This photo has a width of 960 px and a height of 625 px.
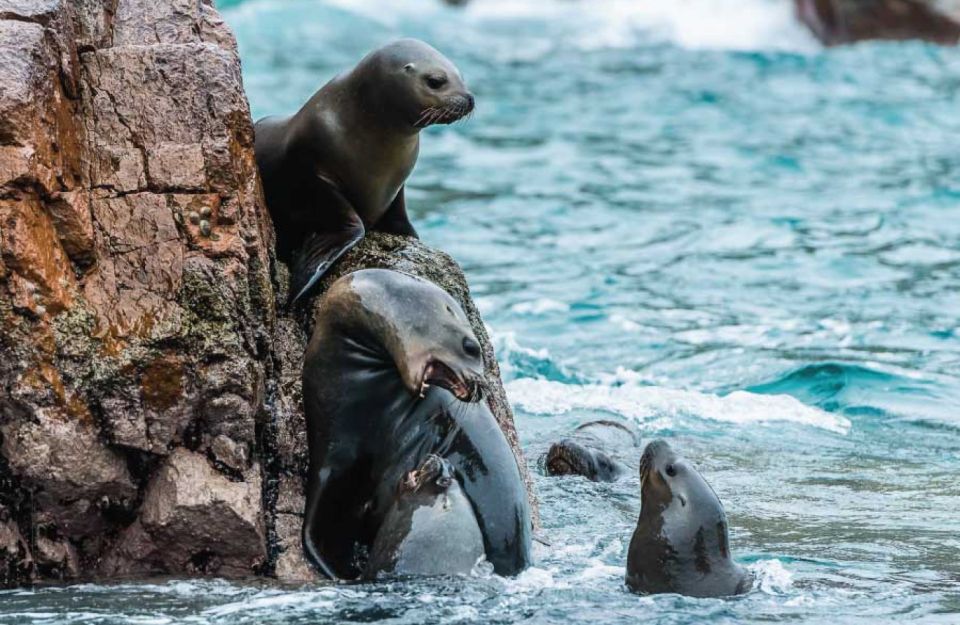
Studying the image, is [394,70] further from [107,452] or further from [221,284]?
[107,452]

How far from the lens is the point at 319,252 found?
17.8 feet

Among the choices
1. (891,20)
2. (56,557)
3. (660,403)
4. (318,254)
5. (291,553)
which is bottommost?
(891,20)

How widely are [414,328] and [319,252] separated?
881mm

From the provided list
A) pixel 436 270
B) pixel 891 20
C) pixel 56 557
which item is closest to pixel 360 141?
pixel 436 270

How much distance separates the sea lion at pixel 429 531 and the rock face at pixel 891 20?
20.9 metres

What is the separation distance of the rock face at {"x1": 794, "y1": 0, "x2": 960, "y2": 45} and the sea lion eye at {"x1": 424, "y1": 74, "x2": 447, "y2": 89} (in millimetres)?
19520

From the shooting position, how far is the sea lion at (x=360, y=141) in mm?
5719

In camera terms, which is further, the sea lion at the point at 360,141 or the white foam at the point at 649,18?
the white foam at the point at 649,18

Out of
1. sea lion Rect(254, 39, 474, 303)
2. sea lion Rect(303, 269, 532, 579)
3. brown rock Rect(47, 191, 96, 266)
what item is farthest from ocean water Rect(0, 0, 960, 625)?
sea lion Rect(254, 39, 474, 303)

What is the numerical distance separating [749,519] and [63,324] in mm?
2939

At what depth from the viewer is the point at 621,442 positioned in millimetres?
7824

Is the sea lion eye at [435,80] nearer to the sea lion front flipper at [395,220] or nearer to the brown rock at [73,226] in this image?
the sea lion front flipper at [395,220]

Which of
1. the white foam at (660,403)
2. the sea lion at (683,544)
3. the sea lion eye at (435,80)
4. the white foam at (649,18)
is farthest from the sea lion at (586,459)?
the white foam at (649,18)

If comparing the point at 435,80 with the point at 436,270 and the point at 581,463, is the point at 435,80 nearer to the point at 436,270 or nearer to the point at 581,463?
the point at 436,270
